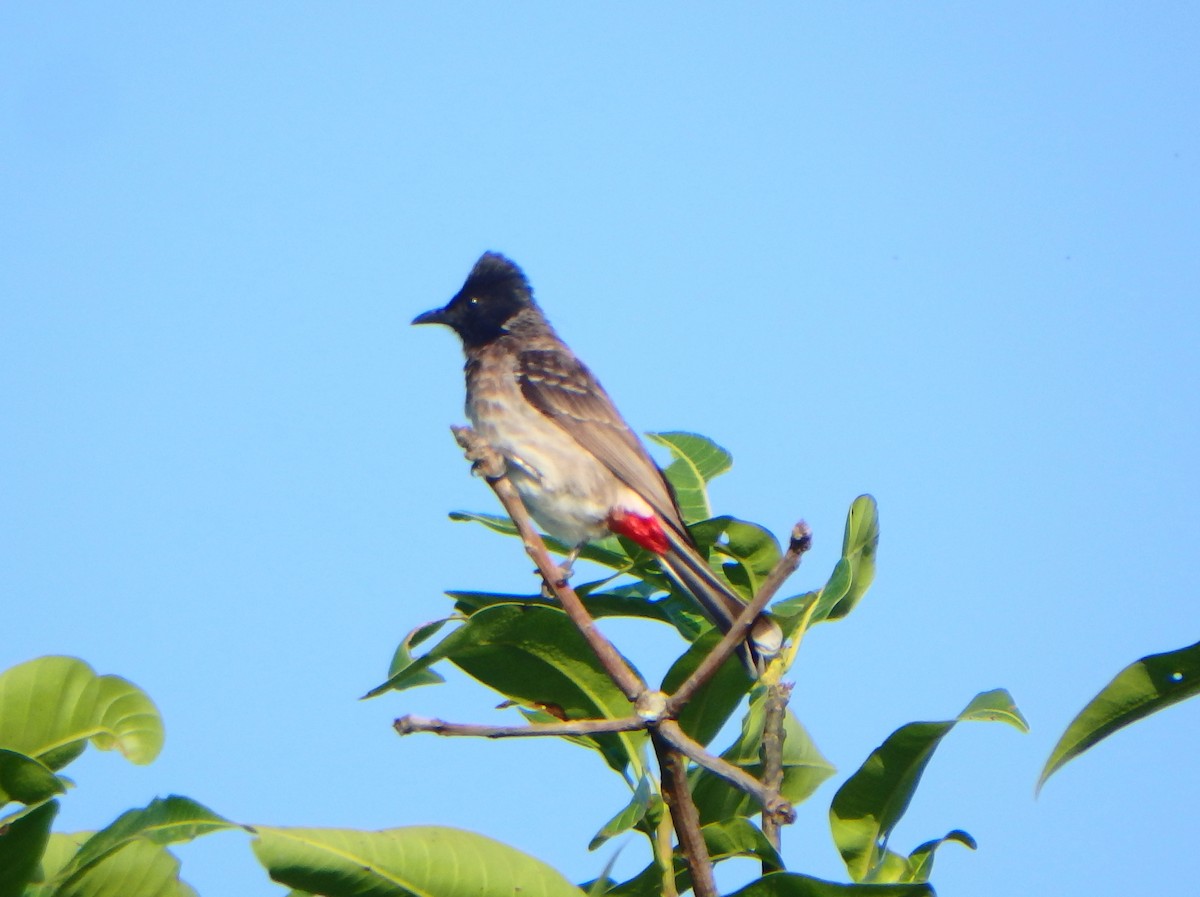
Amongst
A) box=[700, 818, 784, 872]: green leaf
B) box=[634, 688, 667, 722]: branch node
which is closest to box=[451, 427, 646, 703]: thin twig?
box=[634, 688, 667, 722]: branch node

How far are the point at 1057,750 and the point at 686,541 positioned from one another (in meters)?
1.95

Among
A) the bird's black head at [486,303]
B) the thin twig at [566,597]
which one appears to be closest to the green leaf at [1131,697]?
the thin twig at [566,597]

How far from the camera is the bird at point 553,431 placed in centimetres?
505

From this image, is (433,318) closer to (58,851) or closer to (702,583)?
(702,583)

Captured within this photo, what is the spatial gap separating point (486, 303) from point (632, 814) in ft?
13.8

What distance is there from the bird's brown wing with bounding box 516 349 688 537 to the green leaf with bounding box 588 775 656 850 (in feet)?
9.06

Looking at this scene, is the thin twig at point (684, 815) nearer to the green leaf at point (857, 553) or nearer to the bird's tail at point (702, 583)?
the green leaf at point (857, 553)

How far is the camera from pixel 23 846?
1.95 m

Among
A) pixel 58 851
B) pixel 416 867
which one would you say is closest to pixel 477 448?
pixel 58 851

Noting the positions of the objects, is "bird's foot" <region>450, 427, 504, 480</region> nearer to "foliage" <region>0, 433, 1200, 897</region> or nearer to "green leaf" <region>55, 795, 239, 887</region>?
"foliage" <region>0, 433, 1200, 897</region>

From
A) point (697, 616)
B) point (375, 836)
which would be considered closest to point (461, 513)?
point (697, 616)

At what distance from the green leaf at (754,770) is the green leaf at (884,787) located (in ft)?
0.52

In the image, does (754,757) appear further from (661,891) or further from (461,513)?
(461,513)

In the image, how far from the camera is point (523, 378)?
219 inches
